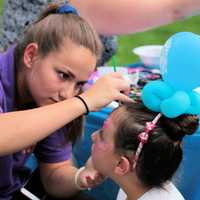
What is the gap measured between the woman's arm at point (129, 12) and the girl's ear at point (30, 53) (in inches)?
21.8

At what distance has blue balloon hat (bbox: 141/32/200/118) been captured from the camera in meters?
1.39

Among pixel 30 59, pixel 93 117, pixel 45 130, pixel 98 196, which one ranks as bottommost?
pixel 98 196

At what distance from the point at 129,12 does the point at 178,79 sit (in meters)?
0.88

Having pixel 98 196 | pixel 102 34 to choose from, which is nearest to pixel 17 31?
pixel 102 34

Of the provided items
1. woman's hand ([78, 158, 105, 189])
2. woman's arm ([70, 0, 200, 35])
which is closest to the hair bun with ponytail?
woman's hand ([78, 158, 105, 189])

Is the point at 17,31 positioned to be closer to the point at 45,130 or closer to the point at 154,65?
the point at 154,65

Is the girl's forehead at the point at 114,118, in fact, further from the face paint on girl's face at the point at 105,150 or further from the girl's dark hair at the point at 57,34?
the girl's dark hair at the point at 57,34

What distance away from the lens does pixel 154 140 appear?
5.10 ft

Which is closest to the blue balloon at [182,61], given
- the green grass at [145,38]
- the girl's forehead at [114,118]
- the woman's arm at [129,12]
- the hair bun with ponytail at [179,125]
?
the hair bun with ponytail at [179,125]

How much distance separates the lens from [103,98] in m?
1.53

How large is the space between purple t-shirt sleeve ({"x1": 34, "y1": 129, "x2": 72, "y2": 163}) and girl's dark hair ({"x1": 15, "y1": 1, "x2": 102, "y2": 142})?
324mm

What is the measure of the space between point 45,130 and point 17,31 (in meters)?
0.82

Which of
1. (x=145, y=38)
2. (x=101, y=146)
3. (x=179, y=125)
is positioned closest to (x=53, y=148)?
(x=101, y=146)

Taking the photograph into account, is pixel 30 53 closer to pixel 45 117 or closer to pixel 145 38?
pixel 45 117
